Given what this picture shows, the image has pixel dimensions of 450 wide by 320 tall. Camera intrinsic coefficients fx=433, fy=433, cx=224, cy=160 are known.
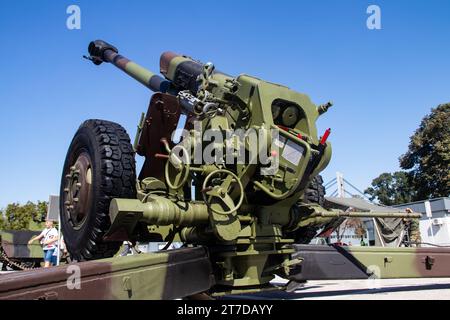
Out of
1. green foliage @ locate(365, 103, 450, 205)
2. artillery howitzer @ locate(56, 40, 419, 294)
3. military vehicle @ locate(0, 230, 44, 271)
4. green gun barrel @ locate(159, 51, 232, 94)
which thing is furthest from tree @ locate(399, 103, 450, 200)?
artillery howitzer @ locate(56, 40, 419, 294)

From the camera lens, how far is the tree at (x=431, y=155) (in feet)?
108

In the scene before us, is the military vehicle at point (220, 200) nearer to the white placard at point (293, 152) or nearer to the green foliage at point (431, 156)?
the white placard at point (293, 152)

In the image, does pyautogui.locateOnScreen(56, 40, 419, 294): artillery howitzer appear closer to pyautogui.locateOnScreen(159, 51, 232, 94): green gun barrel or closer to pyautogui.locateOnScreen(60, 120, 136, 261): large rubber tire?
pyautogui.locateOnScreen(60, 120, 136, 261): large rubber tire

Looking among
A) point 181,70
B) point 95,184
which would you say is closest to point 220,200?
point 95,184

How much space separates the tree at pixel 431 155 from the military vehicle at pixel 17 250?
2851cm

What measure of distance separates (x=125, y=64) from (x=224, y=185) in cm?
499

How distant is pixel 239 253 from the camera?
3.90 metres

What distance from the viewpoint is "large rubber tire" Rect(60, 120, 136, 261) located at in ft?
13.3

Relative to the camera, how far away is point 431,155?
3422cm

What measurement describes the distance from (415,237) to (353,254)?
916cm

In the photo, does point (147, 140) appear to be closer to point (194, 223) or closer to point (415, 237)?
point (194, 223)

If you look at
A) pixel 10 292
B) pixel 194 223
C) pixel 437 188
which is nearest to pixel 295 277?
pixel 194 223

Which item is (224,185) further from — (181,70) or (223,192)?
(181,70)
